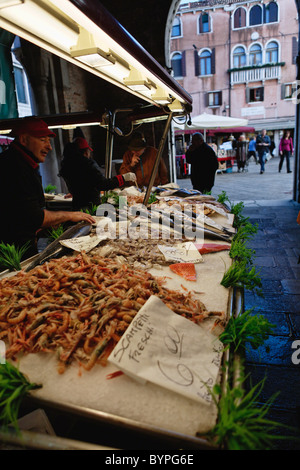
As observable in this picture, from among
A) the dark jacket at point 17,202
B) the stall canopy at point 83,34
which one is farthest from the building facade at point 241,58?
the stall canopy at point 83,34

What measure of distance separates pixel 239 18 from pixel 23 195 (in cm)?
3819

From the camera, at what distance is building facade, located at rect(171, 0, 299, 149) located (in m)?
31.2

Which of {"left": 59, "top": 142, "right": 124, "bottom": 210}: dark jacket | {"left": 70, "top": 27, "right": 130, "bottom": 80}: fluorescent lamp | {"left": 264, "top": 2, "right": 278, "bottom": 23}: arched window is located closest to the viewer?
{"left": 70, "top": 27, "right": 130, "bottom": 80}: fluorescent lamp

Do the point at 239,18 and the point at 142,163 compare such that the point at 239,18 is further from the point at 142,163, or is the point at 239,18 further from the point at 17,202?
the point at 17,202

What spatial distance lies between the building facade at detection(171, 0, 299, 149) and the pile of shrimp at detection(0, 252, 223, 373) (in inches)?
1374

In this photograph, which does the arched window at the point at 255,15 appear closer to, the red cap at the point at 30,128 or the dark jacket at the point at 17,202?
the red cap at the point at 30,128

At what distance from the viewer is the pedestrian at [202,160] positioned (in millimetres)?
7117

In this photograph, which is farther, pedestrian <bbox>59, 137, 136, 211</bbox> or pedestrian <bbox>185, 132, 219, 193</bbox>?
pedestrian <bbox>185, 132, 219, 193</bbox>

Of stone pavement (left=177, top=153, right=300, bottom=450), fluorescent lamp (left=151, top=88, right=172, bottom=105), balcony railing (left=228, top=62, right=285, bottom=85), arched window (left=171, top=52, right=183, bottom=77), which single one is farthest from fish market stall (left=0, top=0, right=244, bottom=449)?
arched window (left=171, top=52, right=183, bottom=77)

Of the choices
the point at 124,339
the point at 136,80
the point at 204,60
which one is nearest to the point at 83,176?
the point at 136,80
